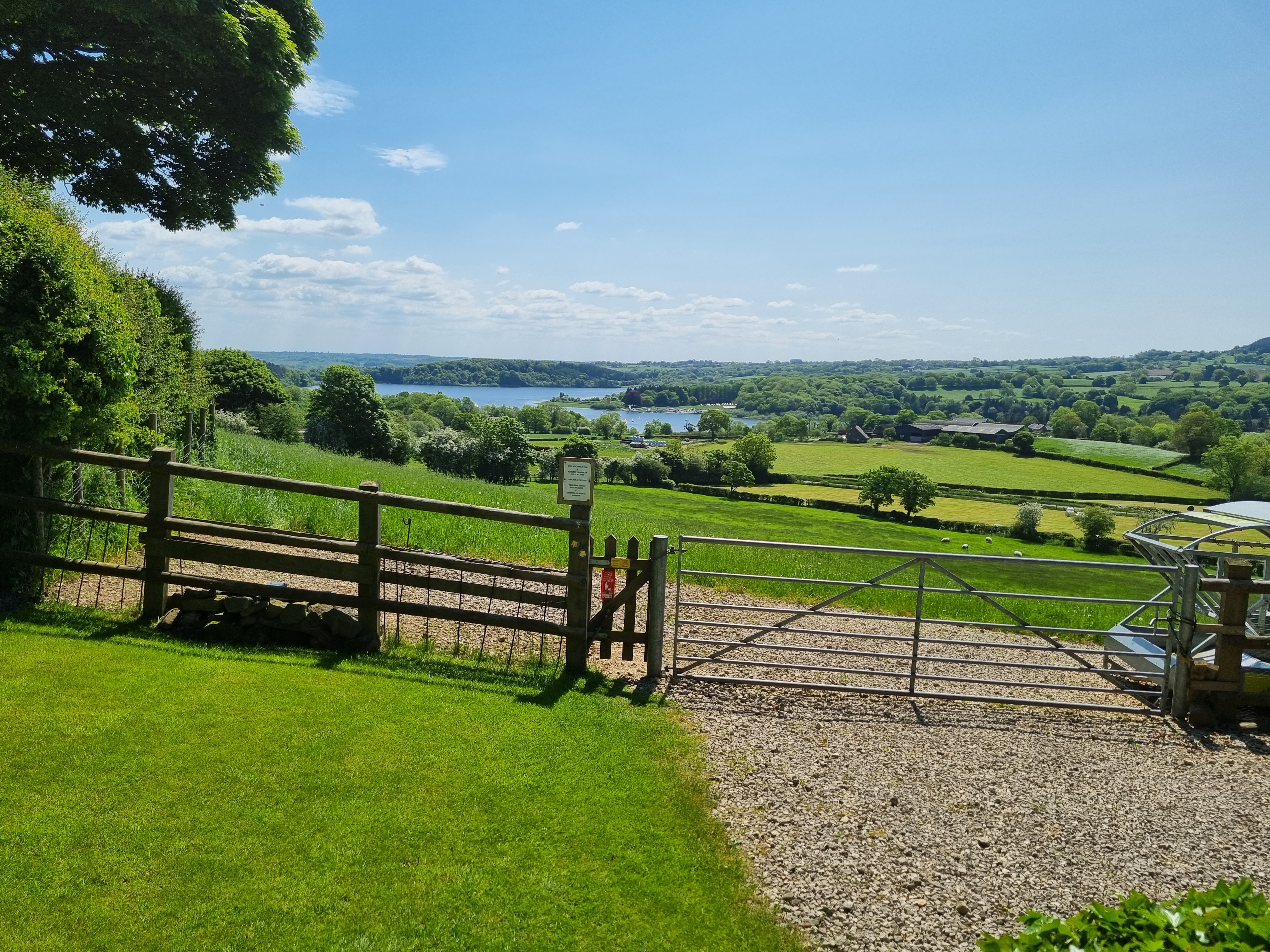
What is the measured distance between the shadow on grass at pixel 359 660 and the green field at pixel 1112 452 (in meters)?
103

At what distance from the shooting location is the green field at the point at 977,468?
8144 cm

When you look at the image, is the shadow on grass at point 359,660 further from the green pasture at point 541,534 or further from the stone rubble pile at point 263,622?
the green pasture at point 541,534

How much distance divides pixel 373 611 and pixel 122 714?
8.31 feet

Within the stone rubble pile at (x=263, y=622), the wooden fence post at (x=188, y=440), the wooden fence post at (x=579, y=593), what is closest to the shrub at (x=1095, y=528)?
the wooden fence post at (x=188, y=440)

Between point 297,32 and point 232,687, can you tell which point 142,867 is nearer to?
point 232,687

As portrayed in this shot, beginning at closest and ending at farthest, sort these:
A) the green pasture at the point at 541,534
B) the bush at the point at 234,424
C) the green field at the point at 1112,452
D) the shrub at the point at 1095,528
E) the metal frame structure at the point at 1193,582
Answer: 1. the metal frame structure at the point at 1193,582
2. the green pasture at the point at 541,534
3. the bush at the point at 234,424
4. the shrub at the point at 1095,528
5. the green field at the point at 1112,452

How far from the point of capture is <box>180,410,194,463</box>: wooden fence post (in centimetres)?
1560

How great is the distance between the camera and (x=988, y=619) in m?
13.6

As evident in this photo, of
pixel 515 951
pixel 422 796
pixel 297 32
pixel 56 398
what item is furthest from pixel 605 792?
pixel 297 32

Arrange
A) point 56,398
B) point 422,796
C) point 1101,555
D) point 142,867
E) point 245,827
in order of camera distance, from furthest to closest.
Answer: point 1101,555 < point 56,398 < point 422,796 < point 245,827 < point 142,867

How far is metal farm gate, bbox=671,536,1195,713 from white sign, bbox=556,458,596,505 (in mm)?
1249

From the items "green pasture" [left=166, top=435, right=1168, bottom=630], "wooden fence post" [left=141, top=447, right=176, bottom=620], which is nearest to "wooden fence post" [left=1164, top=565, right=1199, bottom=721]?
"green pasture" [left=166, top=435, right=1168, bottom=630]

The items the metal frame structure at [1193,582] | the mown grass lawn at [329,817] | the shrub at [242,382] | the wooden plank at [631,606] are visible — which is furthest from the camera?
the shrub at [242,382]

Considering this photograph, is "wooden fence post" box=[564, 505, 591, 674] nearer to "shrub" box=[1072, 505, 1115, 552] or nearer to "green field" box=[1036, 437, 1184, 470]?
"shrub" box=[1072, 505, 1115, 552]
